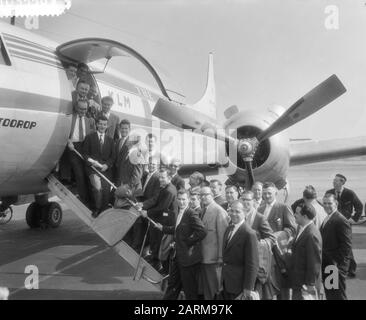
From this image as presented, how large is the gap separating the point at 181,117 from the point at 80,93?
2.13 metres

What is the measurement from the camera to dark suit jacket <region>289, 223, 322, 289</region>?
16.7 feet

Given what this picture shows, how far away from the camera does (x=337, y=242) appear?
5664 millimetres

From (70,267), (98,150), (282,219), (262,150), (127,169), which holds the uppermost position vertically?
(262,150)

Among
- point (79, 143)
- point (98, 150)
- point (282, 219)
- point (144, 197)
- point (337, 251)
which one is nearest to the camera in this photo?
point (337, 251)

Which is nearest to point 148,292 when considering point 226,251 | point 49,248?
point 226,251

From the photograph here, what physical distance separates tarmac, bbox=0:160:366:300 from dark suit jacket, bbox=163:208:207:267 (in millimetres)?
1375

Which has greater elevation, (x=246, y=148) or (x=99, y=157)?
(x=246, y=148)

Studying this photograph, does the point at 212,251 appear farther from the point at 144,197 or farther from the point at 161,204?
the point at 144,197

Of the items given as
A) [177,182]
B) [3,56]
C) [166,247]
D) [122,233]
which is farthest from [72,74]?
[166,247]

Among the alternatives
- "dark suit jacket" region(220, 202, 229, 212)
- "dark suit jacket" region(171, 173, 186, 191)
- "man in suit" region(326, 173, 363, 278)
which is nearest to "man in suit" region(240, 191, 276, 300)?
"dark suit jacket" region(220, 202, 229, 212)

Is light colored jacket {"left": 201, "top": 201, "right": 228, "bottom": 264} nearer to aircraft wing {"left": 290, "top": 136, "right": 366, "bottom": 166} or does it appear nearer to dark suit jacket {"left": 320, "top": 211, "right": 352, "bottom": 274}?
dark suit jacket {"left": 320, "top": 211, "right": 352, "bottom": 274}

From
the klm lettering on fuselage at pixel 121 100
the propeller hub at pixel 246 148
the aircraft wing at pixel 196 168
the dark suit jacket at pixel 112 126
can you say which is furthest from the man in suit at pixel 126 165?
the aircraft wing at pixel 196 168

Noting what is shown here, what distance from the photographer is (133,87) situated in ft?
36.9
